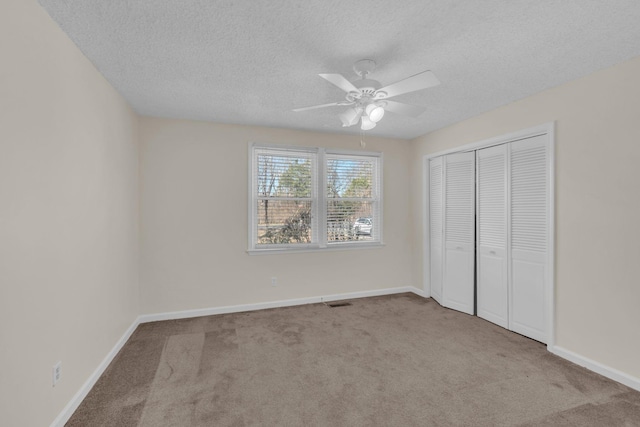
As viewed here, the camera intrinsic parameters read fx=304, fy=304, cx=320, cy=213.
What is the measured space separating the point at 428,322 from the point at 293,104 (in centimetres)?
299

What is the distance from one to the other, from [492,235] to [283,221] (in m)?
2.69

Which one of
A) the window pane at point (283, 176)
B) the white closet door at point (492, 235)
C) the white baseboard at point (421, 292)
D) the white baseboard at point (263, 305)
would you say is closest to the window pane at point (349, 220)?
the window pane at point (283, 176)

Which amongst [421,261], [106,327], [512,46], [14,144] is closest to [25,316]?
[14,144]

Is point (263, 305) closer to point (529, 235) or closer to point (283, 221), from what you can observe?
point (283, 221)

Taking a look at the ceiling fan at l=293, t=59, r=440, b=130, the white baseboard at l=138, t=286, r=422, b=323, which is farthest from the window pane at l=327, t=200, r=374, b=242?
the ceiling fan at l=293, t=59, r=440, b=130

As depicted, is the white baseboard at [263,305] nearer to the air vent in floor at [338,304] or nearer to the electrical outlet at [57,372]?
the air vent in floor at [338,304]

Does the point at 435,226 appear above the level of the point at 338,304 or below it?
above

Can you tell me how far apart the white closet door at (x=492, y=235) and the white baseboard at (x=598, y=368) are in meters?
0.66

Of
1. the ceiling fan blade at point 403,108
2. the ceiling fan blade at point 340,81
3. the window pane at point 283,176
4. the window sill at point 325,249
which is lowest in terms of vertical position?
the window sill at point 325,249

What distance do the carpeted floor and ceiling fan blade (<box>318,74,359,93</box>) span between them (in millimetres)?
2206

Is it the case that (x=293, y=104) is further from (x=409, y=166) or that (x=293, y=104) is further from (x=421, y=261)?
(x=421, y=261)

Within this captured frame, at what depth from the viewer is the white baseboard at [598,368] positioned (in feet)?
7.63

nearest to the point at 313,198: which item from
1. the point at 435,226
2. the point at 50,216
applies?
the point at 435,226

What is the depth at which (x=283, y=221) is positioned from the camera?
14.2 feet
